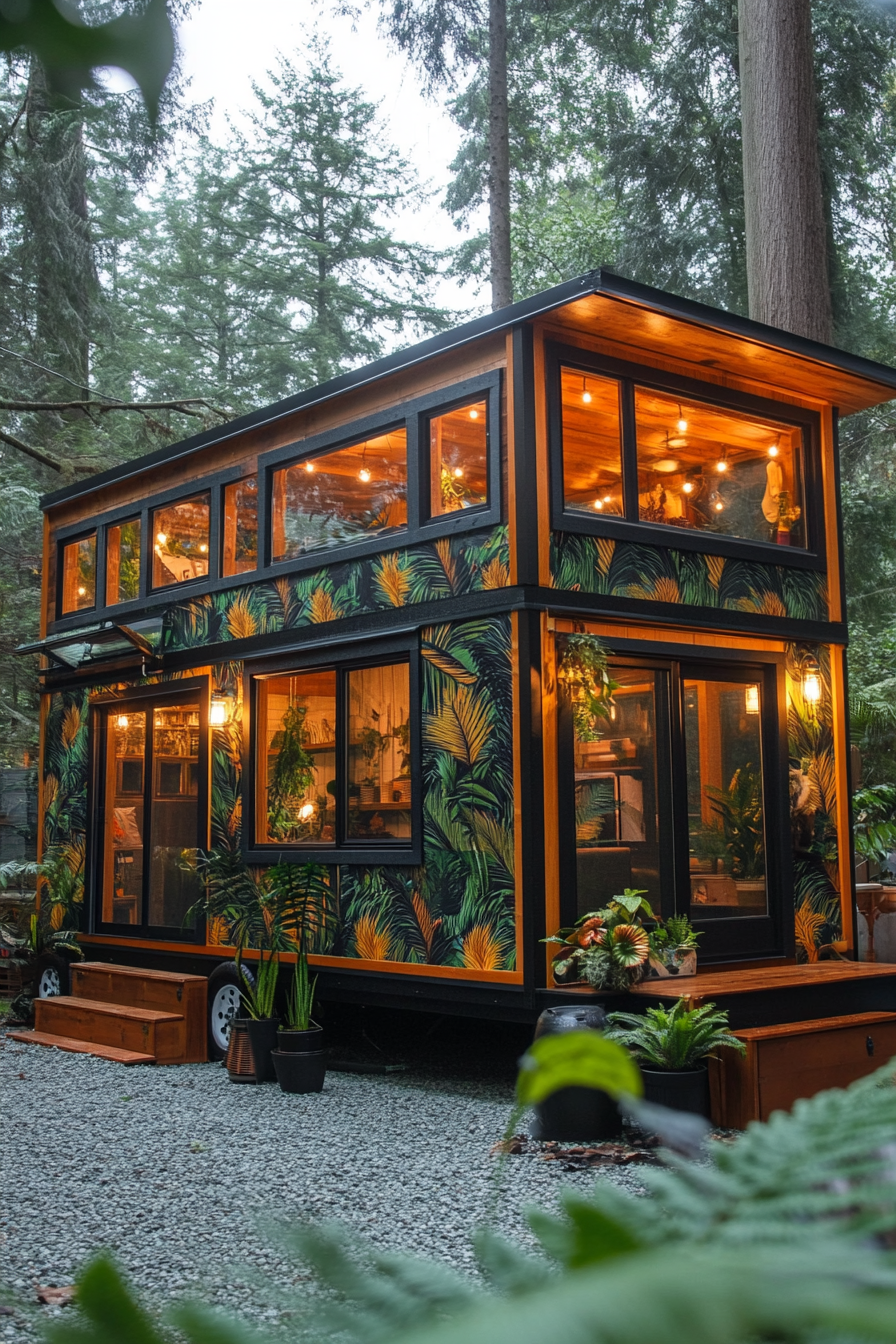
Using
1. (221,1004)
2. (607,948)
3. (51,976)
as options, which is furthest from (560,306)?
(51,976)

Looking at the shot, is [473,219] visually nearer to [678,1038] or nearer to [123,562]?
[123,562]

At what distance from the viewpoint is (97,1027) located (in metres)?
9.04

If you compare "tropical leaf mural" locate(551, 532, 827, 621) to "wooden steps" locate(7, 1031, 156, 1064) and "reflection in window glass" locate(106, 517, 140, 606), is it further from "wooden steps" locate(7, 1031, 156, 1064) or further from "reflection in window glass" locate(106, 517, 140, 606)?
"reflection in window glass" locate(106, 517, 140, 606)

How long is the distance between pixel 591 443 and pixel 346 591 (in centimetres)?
187

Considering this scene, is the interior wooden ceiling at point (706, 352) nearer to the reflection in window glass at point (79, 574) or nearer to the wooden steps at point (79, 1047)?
the wooden steps at point (79, 1047)

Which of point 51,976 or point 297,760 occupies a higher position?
point 297,760

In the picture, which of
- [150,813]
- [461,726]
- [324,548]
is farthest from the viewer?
[150,813]

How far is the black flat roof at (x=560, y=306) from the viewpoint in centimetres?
693

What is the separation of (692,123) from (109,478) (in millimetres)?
8360

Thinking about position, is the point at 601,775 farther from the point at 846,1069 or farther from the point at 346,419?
the point at 346,419

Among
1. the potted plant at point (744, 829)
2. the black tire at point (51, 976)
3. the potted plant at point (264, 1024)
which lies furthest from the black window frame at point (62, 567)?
the potted plant at point (744, 829)

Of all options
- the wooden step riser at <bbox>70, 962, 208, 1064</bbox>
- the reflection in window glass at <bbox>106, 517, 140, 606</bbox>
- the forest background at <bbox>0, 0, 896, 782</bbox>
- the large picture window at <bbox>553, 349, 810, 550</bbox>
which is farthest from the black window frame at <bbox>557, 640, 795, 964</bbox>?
the reflection in window glass at <bbox>106, 517, 140, 606</bbox>

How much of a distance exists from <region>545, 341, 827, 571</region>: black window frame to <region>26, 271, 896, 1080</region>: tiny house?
0.02 meters

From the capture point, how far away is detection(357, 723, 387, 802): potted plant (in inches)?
322
